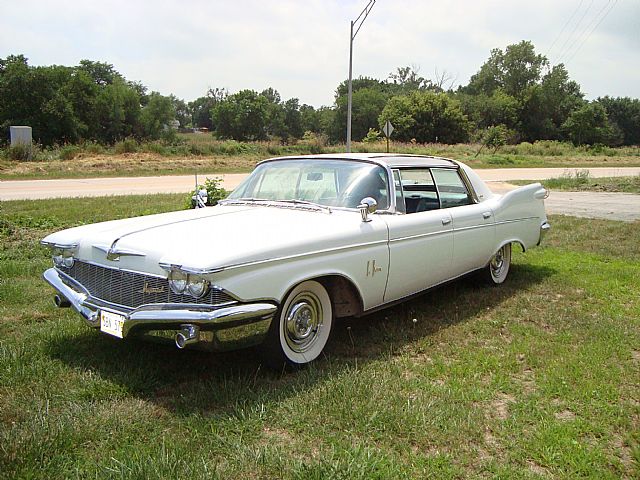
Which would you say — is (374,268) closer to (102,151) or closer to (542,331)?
(542,331)

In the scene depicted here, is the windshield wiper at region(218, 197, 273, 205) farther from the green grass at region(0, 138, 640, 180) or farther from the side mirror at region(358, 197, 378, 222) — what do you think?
the green grass at region(0, 138, 640, 180)

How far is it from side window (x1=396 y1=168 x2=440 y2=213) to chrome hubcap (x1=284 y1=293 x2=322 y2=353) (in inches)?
51.4

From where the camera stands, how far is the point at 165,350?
4.05 meters

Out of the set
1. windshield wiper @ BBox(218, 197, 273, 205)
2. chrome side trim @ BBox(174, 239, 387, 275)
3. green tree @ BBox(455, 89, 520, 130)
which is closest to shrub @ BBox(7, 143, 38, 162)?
windshield wiper @ BBox(218, 197, 273, 205)

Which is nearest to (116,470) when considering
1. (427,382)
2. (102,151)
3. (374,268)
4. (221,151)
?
(427,382)

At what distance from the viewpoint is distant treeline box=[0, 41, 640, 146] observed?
144ft

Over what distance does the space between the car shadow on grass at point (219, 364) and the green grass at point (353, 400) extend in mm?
14

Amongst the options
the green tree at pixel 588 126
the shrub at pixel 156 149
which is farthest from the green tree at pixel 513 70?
the shrub at pixel 156 149

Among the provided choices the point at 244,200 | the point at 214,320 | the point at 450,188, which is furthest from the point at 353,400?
the point at 450,188

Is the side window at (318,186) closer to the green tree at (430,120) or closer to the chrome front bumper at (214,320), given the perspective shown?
the chrome front bumper at (214,320)

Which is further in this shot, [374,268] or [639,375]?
[374,268]

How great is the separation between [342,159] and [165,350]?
213cm

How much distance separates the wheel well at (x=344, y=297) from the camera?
4023mm

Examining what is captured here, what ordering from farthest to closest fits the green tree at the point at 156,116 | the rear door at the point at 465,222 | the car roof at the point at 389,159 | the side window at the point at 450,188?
the green tree at the point at 156,116 → the side window at the point at 450,188 → the rear door at the point at 465,222 → the car roof at the point at 389,159
